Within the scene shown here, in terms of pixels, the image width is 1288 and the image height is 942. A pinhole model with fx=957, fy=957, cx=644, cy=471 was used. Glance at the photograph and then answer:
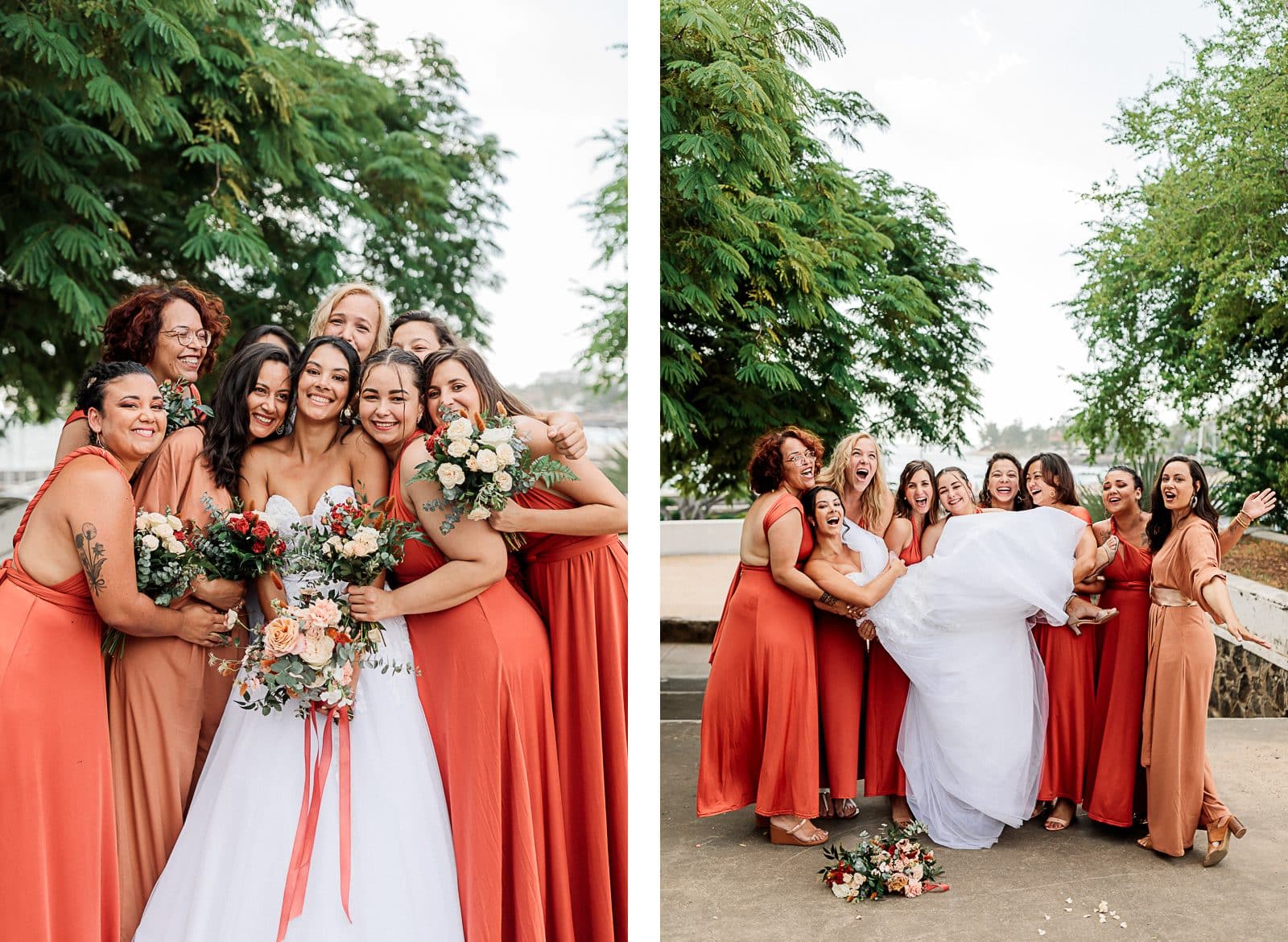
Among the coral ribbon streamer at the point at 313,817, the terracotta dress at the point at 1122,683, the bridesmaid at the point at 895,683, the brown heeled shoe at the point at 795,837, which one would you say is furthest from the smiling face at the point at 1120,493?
the coral ribbon streamer at the point at 313,817

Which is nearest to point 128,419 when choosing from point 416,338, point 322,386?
point 322,386

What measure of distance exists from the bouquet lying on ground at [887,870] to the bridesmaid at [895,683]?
11 centimetres

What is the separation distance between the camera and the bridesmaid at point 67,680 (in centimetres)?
235

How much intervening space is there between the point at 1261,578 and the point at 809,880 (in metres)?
1.77

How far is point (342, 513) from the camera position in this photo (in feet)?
7.96

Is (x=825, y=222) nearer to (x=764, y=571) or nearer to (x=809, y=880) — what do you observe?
(x=764, y=571)

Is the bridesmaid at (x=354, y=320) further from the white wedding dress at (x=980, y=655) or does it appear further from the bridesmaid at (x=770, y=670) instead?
the white wedding dress at (x=980, y=655)

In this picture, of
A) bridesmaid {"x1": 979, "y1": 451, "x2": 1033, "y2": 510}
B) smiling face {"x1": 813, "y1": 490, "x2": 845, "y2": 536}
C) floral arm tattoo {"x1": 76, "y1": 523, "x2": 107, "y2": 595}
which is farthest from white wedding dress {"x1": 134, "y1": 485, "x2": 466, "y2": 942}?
bridesmaid {"x1": 979, "y1": 451, "x2": 1033, "y2": 510}

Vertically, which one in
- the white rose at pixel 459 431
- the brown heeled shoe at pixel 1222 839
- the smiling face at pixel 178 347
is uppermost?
the smiling face at pixel 178 347

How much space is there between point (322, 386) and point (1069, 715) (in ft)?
8.49

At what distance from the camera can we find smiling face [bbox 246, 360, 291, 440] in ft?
8.13

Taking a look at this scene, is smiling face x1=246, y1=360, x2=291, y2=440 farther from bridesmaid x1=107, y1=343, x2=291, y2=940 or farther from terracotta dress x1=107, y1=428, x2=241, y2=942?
terracotta dress x1=107, y1=428, x2=241, y2=942

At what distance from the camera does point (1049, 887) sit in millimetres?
3078

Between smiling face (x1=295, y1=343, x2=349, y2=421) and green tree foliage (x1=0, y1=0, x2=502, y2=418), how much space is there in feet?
1.19
